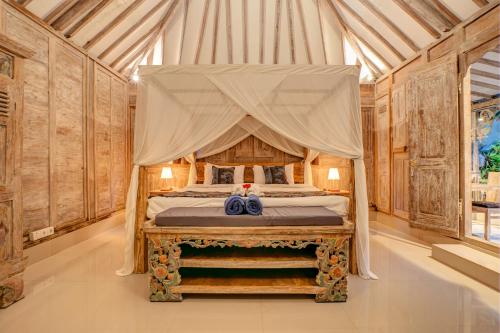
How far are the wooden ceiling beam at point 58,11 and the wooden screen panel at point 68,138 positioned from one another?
0.35 m

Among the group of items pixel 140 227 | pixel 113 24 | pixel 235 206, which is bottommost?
pixel 140 227

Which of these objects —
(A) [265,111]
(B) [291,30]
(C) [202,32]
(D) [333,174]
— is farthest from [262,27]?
(A) [265,111]

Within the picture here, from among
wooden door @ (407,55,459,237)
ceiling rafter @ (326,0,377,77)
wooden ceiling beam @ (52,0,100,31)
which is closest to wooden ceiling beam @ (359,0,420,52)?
wooden door @ (407,55,459,237)

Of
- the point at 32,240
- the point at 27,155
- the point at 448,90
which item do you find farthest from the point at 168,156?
the point at 448,90

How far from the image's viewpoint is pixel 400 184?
518cm

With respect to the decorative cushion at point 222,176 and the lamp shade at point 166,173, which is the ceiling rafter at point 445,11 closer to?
the decorative cushion at point 222,176

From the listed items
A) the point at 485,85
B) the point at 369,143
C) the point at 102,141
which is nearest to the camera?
the point at 102,141

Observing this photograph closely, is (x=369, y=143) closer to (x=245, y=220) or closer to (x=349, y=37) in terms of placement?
(x=349, y=37)

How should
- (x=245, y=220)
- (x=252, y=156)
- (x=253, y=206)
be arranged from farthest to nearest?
(x=252, y=156) < (x=253, y=206) < (x=245, y=220)

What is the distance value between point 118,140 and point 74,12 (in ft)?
7.71

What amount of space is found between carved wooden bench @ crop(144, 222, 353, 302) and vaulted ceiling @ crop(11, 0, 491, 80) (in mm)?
3316

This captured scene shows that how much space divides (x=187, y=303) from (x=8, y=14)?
145 inches

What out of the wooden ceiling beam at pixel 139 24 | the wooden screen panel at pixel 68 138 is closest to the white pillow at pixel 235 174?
the wooden screen panel at pixel 68 138

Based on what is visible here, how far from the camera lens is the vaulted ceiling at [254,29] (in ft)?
13.3
